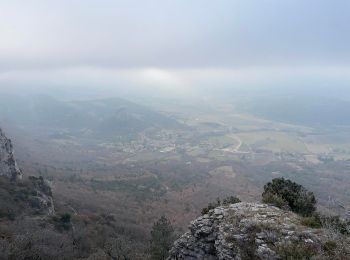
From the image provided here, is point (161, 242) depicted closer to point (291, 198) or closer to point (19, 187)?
point (291, 198)

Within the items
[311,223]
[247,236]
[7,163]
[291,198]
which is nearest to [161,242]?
[291,198]

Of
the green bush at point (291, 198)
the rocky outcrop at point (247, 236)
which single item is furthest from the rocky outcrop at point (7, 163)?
the rocky outcrop at point (247, 236)

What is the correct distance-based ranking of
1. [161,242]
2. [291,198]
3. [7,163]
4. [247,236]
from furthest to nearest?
1. [7,163]
2. [161,242]
3. [291,198]
4. [247,236]

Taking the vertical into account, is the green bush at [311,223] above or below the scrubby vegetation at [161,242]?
above

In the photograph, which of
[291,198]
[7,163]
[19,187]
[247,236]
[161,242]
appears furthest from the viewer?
[7,163]

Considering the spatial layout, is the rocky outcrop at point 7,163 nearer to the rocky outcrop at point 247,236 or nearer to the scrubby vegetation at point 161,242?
the scrubby vegetation at point 161,242

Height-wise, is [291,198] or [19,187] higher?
[291,198]

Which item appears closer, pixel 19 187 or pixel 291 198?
pixel 291 198

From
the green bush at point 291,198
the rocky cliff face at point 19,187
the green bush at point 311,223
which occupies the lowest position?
the rocky cliff face at point 19,187

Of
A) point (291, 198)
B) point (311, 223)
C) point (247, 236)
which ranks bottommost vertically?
point (291, 198)

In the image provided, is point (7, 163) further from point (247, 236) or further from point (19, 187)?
point (247, 236)
